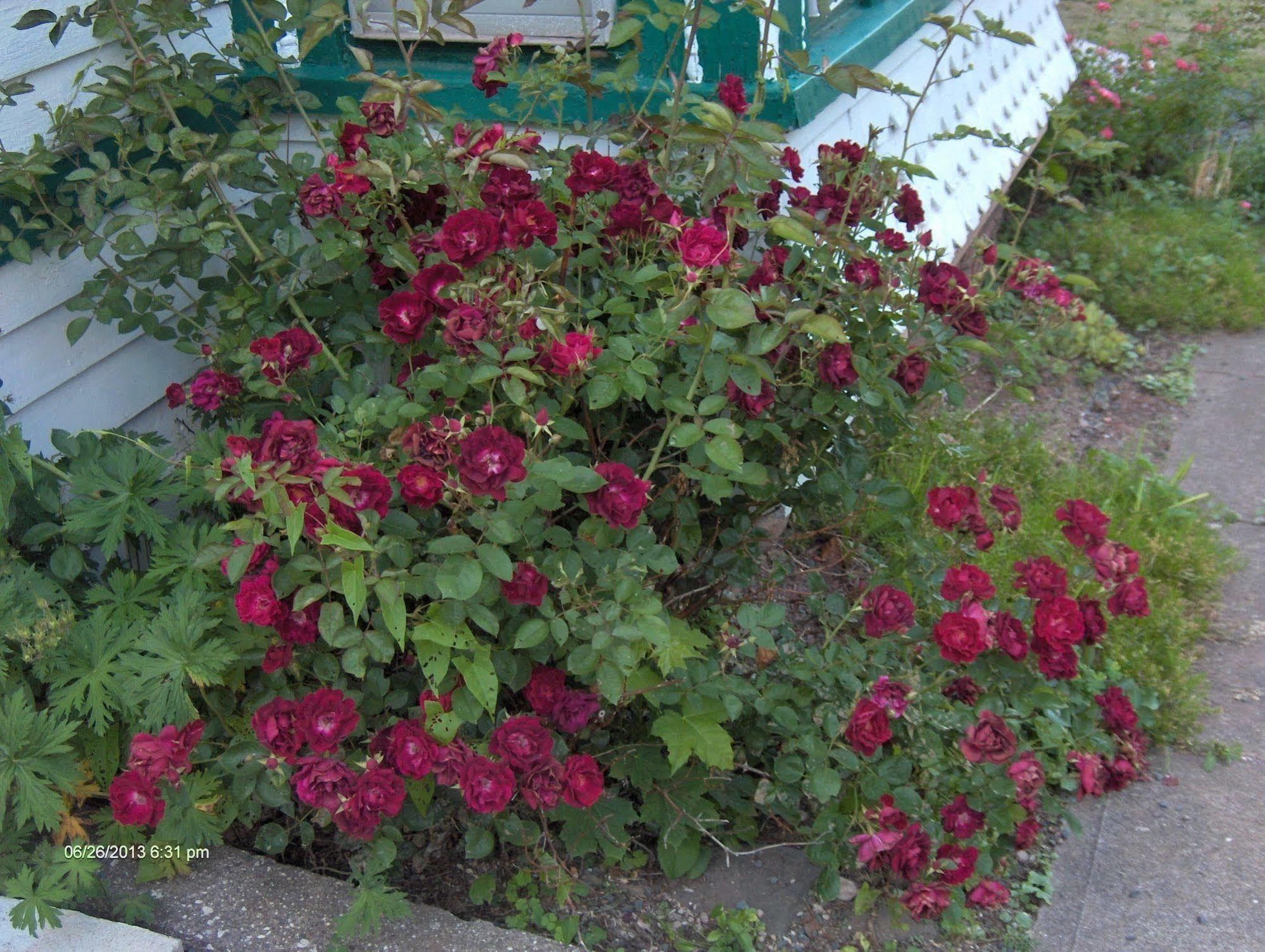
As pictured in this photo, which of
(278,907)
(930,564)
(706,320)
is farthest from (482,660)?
(930,564)

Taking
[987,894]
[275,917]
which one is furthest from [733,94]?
[275,917]

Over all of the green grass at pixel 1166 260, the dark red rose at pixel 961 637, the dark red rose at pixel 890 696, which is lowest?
the green grass at pixel 1166 260

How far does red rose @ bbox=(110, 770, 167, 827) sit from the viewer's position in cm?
172

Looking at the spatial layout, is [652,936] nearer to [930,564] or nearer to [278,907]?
[278,907]

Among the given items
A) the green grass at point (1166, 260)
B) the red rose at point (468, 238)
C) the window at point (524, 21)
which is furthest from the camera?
the green grass at point (1166, 260)

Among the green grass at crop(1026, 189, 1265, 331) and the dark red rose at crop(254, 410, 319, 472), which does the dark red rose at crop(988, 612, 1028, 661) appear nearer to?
the dark red rose at crop(254, 410, 319, 472)

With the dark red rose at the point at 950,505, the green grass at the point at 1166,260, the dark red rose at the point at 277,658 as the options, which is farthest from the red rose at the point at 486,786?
the green grass at the point at 1166,260

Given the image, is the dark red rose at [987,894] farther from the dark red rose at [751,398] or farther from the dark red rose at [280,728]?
the dark red rose at [280,728]

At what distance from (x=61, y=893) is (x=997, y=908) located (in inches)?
67.0

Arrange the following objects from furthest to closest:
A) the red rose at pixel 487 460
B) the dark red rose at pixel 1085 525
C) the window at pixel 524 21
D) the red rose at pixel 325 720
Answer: the window at pixel 524 21 → the dark red rose at pixel 1085 525 → the red rose at pixel 325 720 → the red rose at pixel 487 460

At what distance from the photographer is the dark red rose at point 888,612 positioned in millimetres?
1952

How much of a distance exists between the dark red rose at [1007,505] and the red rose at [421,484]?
1129 mm

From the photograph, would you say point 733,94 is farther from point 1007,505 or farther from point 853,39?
point 853,39

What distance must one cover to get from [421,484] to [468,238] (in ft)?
1.41
